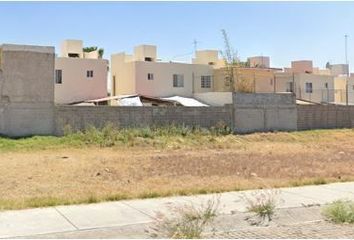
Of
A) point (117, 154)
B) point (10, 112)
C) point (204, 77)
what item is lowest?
point (117, 154)

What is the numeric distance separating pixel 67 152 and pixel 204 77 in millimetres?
30208

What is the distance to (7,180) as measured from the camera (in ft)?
47.7

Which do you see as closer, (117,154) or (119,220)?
(119,220)

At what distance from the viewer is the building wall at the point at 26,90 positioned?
91.2 ft

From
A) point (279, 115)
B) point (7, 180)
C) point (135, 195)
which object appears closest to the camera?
point (135, 195)

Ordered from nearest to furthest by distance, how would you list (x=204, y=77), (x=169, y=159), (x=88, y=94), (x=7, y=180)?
1. (x=7, y=180)
2. (x=169, y=159)
3. (x=88, y=94)
4. (x=204, y=77)

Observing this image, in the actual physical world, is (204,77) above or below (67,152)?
above

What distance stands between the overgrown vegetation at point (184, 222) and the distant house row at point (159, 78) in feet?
105

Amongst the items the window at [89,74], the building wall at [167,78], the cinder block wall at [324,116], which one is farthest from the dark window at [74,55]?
the cinder block wall at [324,116]

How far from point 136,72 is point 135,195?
37876mm

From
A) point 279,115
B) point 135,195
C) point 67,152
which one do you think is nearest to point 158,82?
point 279,115

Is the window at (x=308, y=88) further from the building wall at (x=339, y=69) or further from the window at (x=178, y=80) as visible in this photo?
the building wall at (x=339, y=69)

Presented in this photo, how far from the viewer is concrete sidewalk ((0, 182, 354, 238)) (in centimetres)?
815

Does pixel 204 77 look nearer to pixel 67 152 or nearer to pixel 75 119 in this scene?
pixel 75 119
